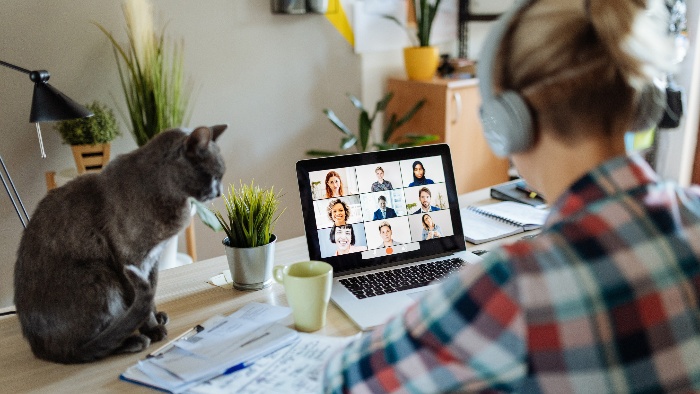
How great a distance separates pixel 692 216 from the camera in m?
0.71

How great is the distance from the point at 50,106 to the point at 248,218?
1.75 feet

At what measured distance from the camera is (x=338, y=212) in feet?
4.66

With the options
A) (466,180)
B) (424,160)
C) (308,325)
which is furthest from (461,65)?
(308,325)

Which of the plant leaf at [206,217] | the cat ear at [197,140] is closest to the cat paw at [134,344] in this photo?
the plant leaf at [206,217]

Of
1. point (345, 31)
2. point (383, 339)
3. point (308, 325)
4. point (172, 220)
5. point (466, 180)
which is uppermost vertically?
point (345, 31)

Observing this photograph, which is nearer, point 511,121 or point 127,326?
point 511,121

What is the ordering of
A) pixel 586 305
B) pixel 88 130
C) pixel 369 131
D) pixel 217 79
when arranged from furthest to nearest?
pixel 369 131
pixel 217 79
pixel 88 130
pixel 586 305

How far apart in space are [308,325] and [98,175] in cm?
48

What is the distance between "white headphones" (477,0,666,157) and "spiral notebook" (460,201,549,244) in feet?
2.78

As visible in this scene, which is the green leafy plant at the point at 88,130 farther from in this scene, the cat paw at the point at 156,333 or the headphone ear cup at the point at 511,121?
the headphone ear cup at the point at 511,121

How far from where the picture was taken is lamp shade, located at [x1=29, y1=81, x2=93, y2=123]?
1.41 meters

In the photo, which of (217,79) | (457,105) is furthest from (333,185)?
(457,105)

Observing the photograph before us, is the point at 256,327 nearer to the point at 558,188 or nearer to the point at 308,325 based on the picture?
the point at 308,325

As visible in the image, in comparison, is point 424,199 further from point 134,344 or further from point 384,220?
point 134,344
